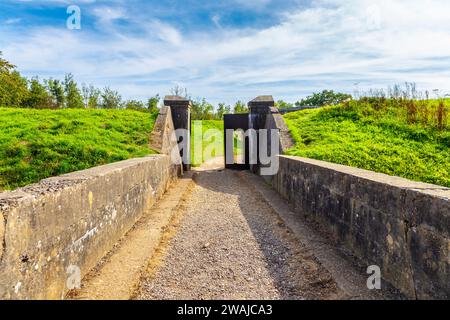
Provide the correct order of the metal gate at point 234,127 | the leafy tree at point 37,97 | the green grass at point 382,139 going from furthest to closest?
1. the leafy tree at point 37,97
2. the metal gate at point 234,127
3. the green grass at point 382,139

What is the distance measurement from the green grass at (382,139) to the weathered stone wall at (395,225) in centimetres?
418

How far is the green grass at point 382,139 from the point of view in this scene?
879cm

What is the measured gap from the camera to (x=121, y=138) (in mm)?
11461

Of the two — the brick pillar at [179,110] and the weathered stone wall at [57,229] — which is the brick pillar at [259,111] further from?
the weathered stone wall at [57,229]

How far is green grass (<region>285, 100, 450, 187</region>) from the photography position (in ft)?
28.8

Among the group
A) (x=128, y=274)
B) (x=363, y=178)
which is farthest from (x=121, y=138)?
(x=363, y=178)

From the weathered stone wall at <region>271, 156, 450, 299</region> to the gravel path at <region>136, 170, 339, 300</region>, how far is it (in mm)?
624

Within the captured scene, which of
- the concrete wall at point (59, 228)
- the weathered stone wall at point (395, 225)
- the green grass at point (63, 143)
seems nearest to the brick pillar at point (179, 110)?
the green grass at point (63, 143)

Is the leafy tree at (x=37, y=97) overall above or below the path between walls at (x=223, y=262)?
above

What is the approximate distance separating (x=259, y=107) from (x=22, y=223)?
12.7 metres

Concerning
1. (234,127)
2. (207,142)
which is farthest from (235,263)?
(207,142)

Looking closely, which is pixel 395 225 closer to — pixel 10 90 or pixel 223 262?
pixel 223 262

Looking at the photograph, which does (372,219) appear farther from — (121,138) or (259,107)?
(259,107)

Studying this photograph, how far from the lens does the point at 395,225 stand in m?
3.31
